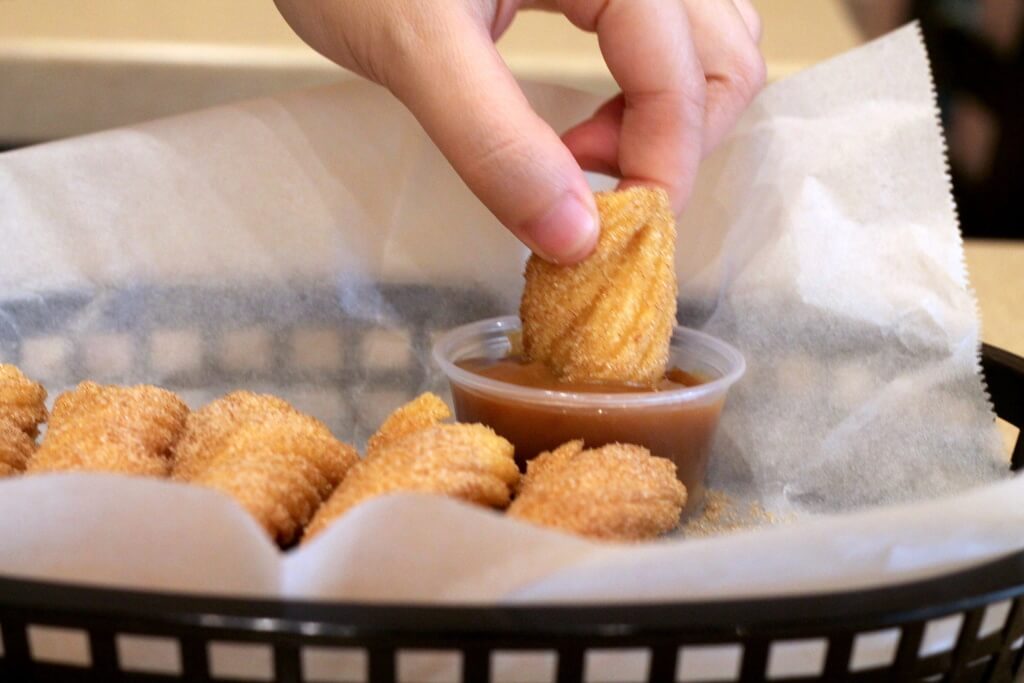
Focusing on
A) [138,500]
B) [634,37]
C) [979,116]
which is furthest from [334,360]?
[979,116]

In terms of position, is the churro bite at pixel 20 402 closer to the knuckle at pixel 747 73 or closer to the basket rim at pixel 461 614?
the basket rim at pixel 461 614

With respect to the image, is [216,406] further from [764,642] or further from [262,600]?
[764,642]

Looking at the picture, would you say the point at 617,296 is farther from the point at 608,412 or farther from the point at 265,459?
the point at 265,459

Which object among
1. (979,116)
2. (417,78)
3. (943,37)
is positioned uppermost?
(417,78)

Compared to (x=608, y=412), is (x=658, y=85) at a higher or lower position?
higher

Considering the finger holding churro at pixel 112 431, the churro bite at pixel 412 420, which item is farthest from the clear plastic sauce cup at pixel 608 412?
the finger holding churro at pixel 112 431

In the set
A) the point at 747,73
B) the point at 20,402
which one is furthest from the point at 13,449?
the point at 747,73
